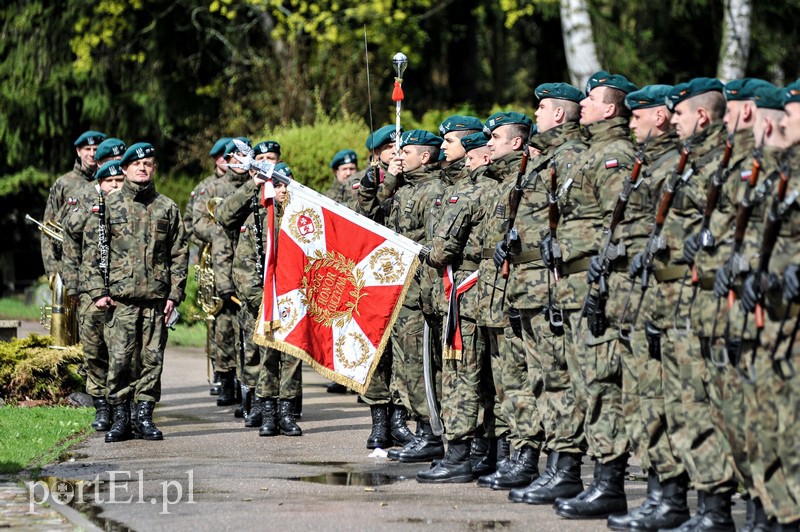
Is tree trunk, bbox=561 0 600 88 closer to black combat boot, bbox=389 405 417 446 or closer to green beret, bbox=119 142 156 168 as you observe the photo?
green beret, bbox=119 142 156 168

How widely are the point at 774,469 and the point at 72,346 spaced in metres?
9.02

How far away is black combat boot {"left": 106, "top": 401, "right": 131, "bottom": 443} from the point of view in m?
11.5

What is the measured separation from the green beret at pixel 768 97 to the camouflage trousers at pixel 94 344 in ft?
21.5

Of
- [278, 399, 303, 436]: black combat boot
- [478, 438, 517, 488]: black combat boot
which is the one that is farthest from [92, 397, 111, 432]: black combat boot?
[478, 438, 517, 488]: black combat boot

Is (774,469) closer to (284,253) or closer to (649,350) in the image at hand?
(649,350)

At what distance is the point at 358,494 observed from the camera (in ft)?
29.6

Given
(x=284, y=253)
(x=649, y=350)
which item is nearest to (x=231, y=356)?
(x=284, y=253)

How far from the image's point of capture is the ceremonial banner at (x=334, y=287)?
10.8 meters

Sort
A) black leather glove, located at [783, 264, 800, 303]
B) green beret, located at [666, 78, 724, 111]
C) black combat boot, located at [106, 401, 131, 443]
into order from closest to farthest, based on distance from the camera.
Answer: black leather glove, located at [783, 264, 800, 303], green beret, located at [666, 78, 724, 111], black combat boot, located at [106, 401, 131, 443]

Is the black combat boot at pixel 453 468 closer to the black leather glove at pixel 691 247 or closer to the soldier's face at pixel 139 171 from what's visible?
the black leather glove at pixel 691 247

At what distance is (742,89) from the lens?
7.13m

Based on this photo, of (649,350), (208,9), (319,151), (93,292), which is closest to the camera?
(649,350)

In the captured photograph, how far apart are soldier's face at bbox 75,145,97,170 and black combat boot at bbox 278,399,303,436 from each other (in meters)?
3.68
